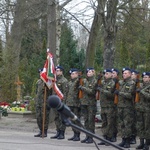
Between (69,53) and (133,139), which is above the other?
(69,53)

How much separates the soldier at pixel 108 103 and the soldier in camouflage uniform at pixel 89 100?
320mm

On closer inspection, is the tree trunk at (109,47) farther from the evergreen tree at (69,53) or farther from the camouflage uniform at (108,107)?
the evergreen tree at (69,53)

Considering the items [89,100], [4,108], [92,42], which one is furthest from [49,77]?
[92,42]

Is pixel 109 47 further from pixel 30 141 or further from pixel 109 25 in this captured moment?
pixel 30 141

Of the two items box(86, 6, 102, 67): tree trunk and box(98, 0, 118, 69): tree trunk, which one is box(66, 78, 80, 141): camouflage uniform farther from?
box(86, 6, 102, 67): tree trunk

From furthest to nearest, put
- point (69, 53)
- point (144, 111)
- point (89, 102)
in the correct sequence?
point (69, 53) < point (89, 102) < point (144, 111)

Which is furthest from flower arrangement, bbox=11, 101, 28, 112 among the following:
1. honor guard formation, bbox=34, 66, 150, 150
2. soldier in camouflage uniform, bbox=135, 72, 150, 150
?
soldier in camouflage uniform, bbox=135, 72, 150, 150

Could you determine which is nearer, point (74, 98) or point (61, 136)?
point (74, 98)

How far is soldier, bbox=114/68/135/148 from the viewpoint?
10.9m

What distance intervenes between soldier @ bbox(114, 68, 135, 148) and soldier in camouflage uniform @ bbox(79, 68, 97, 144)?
79cm

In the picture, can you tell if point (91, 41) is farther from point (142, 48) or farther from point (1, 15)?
point (142, 48)

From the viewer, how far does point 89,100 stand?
11805mm

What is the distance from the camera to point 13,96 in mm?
20797

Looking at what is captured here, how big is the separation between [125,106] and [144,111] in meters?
0.55
